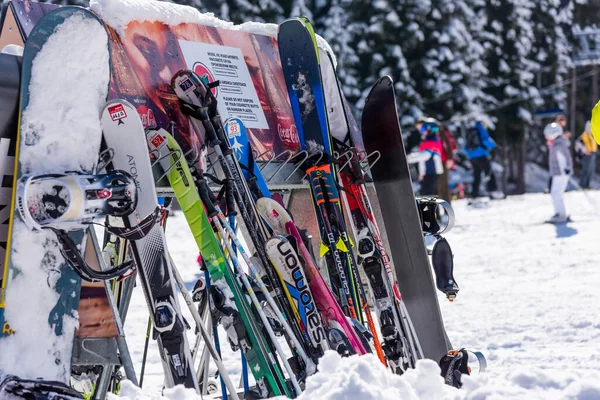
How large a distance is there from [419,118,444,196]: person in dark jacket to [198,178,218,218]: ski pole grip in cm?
940

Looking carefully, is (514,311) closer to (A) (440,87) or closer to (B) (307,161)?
(B) (307,161)

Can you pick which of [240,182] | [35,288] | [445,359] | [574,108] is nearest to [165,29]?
[240,182]

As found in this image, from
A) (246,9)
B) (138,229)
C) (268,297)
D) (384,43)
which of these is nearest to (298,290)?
(268,297)

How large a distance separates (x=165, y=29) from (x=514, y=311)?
13.9 ft

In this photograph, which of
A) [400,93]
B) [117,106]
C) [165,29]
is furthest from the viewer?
[400,93]

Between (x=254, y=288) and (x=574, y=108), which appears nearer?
(x=254, y=288)

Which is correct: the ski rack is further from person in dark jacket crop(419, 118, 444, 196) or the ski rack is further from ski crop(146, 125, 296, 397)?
person in dark jacket crop(419, 118, 444, 196)

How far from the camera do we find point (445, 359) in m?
3.88

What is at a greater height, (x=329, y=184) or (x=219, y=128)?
(x=219, y=128)

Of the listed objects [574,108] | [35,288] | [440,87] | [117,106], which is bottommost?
[574,108]

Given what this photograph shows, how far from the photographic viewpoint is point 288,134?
166 inches

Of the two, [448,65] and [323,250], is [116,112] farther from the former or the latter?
[448,65]

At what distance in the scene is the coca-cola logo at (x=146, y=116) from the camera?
3.41 meters

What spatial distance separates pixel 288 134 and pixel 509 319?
124 inches
